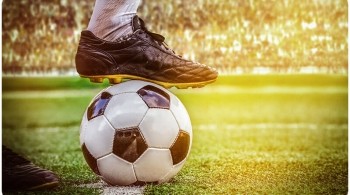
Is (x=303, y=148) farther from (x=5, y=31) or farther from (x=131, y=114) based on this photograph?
(x=5, y=31)

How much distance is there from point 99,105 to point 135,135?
0.14 metres

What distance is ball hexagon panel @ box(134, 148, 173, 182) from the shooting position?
1.70 m

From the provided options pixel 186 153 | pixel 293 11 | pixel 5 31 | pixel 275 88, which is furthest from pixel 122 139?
pixel 275 88

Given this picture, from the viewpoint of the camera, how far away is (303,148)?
2453 millimetres

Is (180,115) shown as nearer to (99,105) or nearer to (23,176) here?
(99,105)

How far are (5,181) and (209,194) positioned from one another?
0.57 metres

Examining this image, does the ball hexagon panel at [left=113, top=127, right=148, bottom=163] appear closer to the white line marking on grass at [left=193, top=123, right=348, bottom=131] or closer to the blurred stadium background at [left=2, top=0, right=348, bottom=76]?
the blurred stadium background at [left=2, top=0, right=348, bottom=76]

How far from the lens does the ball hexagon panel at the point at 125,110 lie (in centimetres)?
170

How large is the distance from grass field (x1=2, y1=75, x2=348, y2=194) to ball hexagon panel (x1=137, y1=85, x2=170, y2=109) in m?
0.22

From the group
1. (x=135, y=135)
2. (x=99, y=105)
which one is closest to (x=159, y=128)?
(x=135, y=135)

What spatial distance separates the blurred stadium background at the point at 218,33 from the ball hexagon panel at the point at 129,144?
2.43 ft

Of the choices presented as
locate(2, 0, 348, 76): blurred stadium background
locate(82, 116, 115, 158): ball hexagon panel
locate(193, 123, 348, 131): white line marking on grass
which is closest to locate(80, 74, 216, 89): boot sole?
locate(82, 116, 115, 158): ball hexagon panel

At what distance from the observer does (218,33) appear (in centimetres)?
254

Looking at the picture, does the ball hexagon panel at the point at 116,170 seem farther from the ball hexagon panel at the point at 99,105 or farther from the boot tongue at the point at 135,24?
the boot tongue at the point at 135,24
